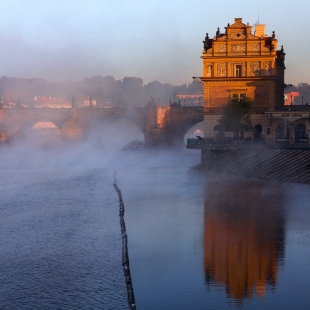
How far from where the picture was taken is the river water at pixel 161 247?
53.4 feet

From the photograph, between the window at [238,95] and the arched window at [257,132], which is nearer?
the window at [238,95]

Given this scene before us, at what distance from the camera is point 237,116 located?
190 ft

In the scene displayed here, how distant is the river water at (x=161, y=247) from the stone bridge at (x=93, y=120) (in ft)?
133

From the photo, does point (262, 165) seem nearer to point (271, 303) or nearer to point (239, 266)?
point (239, 266)

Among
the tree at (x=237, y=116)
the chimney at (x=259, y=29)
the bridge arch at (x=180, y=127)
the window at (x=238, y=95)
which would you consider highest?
the chimney at (x=259, y=29)

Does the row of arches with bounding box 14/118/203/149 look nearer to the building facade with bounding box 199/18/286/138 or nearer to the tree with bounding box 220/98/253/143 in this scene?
the building facade with bounding box 199/18/286/138

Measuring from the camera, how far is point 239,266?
1886 centimetres

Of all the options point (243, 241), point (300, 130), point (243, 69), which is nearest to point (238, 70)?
point (243, 69)

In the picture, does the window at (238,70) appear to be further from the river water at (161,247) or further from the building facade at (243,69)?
the river water at (161,247)

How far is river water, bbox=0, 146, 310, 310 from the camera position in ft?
53.4

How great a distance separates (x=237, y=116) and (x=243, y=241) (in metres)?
36.4

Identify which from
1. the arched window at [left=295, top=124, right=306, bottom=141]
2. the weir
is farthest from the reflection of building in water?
the arched window at [left=295, top=124, right=306, bottom=141]

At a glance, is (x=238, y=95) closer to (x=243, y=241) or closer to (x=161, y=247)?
(x=243, y=241)

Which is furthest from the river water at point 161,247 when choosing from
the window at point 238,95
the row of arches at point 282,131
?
the window at point 238,95
